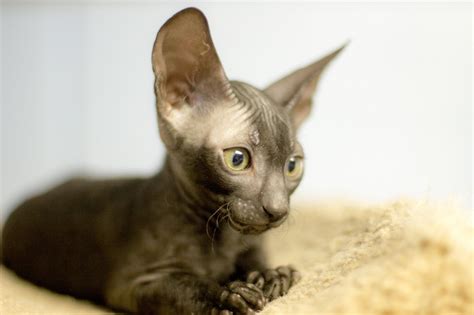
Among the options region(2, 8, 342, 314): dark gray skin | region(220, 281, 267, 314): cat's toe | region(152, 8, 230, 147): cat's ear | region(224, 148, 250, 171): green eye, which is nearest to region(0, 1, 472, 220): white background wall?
region(2, 8, 342, 314): dark gray skin

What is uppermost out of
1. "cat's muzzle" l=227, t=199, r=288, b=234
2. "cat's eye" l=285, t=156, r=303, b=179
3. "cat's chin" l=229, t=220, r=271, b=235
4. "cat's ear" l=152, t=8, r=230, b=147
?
"cat's ear" l=152, t=8, r=230, b=147

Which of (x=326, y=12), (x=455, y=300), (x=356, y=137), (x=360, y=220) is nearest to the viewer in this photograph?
(x=455, y=300)

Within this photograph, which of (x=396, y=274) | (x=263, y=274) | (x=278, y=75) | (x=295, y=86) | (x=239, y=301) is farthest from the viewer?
(x=278, y=75)

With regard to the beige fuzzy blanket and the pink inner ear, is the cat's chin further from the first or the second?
the pink inner ear

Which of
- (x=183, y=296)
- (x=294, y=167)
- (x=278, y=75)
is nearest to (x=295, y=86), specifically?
(x=294, y=167)

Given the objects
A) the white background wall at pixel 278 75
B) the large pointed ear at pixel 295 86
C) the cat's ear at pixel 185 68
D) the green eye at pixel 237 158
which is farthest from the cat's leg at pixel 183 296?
the white background wall at pixel 278 75

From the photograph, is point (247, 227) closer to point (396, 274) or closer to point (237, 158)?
point (237, 158)

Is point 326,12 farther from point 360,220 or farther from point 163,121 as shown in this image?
point 163,121

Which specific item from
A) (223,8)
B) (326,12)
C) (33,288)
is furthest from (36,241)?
(326,12)
